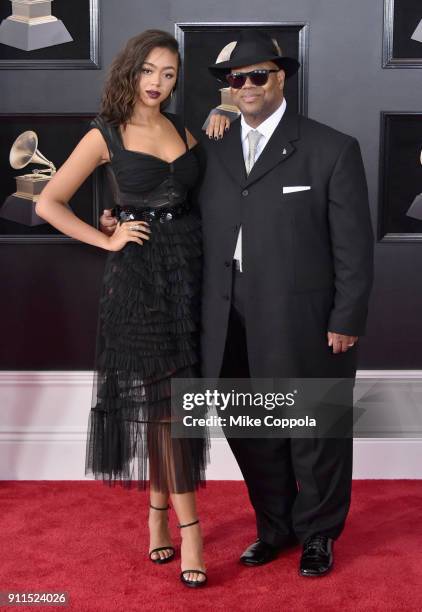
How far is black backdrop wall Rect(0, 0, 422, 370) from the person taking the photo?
372 centimetres

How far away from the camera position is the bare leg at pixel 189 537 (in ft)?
9.87

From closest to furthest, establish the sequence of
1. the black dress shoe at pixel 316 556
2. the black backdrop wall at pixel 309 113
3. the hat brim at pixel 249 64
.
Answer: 1. the hat brim at pixel 249 64
2. the black dress shoe at pixel 316 556
3. the black backdrop wall at pixel 309 113

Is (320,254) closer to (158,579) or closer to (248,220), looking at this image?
(248,220)

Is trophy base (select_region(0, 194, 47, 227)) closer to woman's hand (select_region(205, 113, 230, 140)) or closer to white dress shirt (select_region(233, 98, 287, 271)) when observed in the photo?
woman's hand (select_region(205, 113, 230, 140))

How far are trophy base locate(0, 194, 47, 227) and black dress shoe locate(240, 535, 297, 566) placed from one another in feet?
5.47

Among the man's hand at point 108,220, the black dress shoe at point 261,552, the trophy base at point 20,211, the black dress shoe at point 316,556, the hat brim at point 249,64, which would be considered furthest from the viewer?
the trophy base at point 20,211

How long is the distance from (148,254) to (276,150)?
21.3 inches

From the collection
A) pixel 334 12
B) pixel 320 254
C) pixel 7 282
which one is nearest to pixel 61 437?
pixel 7 282

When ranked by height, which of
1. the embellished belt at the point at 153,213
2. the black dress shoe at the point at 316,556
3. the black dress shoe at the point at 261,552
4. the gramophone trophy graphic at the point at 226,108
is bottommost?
the black dress shoe at the point at 261,552

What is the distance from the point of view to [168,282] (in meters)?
2.94

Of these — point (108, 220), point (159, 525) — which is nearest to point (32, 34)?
point (108, 220)

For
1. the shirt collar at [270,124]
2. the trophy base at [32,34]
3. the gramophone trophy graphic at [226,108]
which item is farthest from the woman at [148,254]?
the trophy base at [32,34]

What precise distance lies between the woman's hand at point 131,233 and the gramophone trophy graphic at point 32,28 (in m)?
1.23

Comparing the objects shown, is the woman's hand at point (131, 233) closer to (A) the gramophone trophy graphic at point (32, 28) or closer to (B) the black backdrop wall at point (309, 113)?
(B) the black backdrop wall at point (309, 113)
